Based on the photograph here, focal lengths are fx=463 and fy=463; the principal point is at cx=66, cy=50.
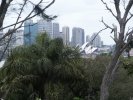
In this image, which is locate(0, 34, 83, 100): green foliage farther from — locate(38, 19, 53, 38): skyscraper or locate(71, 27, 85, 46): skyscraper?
locate(38, 19, 53, 38): skyscraper

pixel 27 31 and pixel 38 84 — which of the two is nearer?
pixel 27 31

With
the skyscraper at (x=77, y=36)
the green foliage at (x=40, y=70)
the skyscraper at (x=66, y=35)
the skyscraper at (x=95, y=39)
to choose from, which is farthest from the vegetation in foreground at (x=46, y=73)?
the skyscraper at (x=95, y=39)

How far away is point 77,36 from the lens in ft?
97.3

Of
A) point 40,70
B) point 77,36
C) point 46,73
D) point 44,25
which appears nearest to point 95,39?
point 77,36

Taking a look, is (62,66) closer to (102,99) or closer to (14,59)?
(14,59)

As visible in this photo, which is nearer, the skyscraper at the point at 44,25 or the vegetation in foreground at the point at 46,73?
the skyscraper at the point at 44,25

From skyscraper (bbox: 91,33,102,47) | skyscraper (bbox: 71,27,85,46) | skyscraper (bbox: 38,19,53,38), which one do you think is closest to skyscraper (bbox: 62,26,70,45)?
skyscraper (bbox: 71,27,85,46)

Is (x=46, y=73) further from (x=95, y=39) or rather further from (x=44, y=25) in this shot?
(x=44, y=25)


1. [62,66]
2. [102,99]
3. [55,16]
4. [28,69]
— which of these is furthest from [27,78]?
[55,16]

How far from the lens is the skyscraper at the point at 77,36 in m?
27.6

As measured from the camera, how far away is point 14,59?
83.9 ft

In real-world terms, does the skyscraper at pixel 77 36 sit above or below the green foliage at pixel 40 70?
above

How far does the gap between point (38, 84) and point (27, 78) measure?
104 centimetres

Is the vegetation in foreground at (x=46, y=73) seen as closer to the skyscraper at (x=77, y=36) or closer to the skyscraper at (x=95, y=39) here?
the skyscraper at (x=77, y=36)
